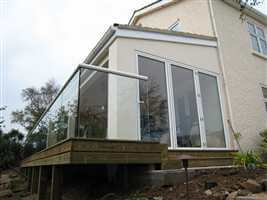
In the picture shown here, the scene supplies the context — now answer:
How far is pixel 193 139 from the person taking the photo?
4.43 metres

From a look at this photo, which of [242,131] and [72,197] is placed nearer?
[72,197]

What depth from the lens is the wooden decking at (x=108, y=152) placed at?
8.08ft

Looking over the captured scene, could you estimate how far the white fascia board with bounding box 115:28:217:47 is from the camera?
4278 mm

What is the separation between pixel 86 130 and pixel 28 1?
9573 millimetres

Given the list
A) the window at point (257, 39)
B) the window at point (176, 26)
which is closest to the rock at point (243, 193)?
the window at point (176, 26)

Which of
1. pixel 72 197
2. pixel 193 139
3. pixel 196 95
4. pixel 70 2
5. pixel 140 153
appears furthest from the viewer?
pixel 70 2

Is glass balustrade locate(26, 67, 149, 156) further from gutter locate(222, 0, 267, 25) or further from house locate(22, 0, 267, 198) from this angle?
gutter locate(222, 0, 267, 25)

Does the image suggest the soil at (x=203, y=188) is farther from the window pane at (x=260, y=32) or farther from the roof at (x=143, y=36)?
the window pane at (x=260, y=32)

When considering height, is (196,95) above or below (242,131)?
above

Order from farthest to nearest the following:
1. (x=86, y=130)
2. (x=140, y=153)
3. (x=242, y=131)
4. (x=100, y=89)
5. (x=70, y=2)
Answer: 1. (x=70, y=2)
2. (x=242, y=131)
3. (x=100, y=89)
4. (x=140, y=153)
5. (x=86, y=130)

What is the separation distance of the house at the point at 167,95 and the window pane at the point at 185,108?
0.02 m

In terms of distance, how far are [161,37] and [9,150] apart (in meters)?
11.8

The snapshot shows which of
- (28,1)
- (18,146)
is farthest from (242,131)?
(18,146)

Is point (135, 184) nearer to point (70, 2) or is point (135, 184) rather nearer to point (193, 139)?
point (193, 139)
